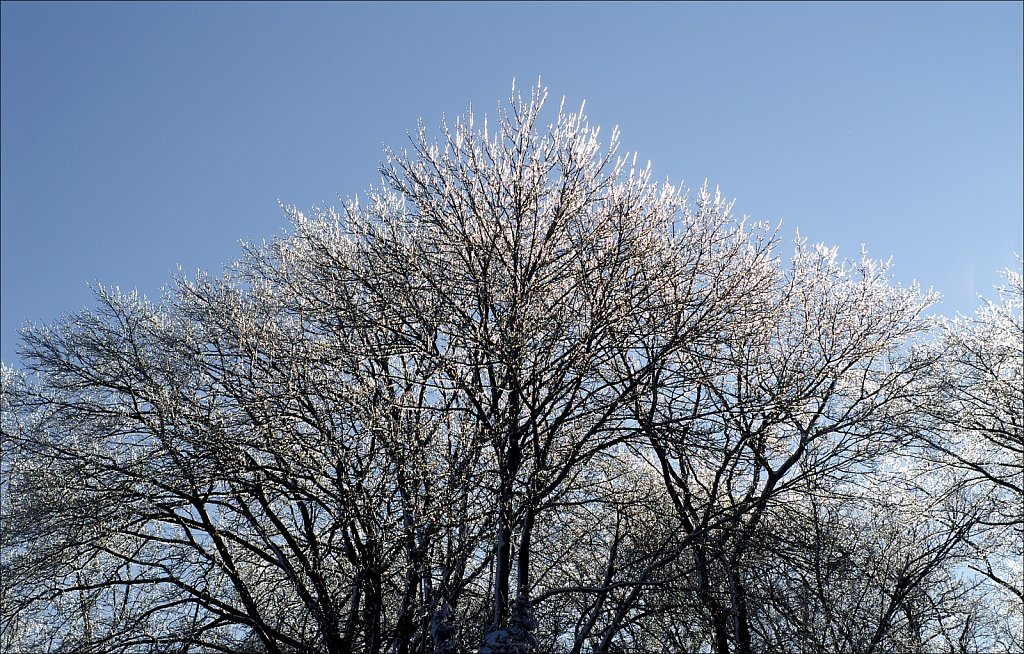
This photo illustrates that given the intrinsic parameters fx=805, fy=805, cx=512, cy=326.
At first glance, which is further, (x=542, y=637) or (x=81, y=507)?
(x=81, y=507)

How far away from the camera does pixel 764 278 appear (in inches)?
419

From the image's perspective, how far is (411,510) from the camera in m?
8.10

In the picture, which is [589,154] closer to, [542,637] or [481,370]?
[481,370]

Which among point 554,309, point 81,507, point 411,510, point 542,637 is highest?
point 554,309

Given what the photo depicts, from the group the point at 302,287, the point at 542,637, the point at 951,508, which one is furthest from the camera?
the point at 951,508

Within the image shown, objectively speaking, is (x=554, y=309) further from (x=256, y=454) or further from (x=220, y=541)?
(x=220, y=541)

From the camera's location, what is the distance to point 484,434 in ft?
27.2

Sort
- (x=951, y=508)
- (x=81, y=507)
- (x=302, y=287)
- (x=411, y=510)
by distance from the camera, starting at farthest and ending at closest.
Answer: (x=951, y=508), (x=302, y=287), (x=81, y=507), (x=411, y=510)

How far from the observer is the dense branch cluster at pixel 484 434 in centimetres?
872

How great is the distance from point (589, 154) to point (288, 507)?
665 cm

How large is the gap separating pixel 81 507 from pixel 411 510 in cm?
410

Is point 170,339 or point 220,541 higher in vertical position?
point 170,339

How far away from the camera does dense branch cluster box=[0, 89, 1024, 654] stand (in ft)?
28.6

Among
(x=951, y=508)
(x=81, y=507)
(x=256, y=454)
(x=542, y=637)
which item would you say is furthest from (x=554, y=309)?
(x=951, y=508)
